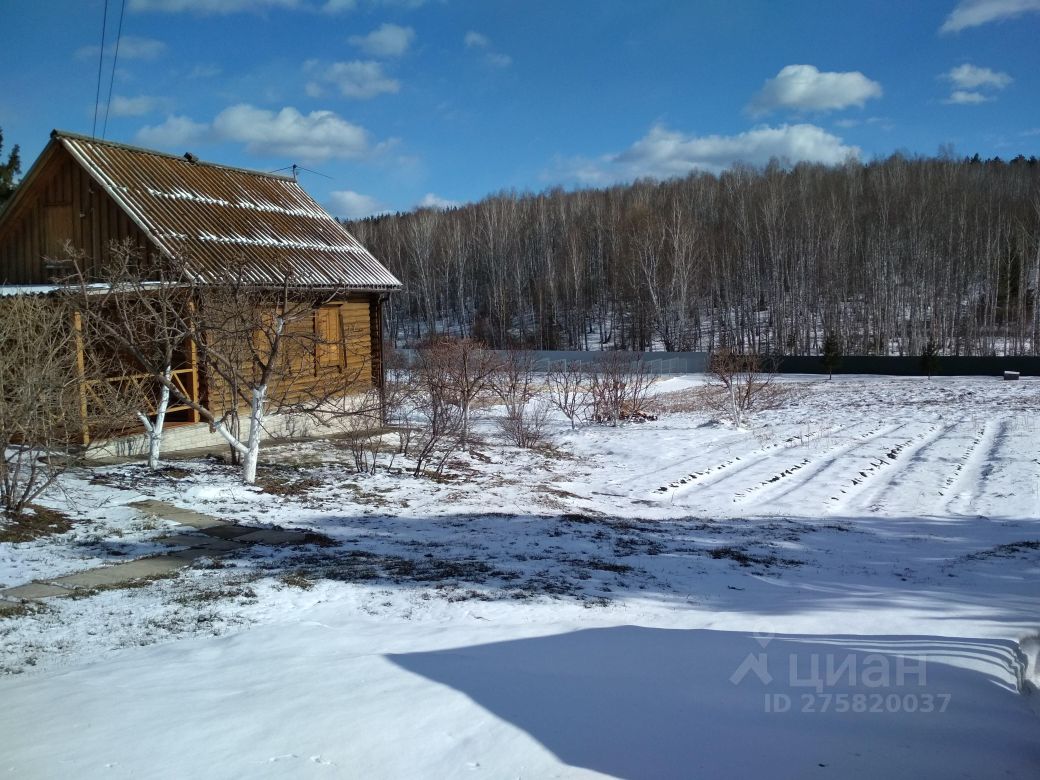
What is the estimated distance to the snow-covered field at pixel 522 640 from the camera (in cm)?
393

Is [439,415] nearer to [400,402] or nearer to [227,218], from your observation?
[400,402]

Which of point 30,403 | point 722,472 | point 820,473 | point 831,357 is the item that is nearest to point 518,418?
point 722,472

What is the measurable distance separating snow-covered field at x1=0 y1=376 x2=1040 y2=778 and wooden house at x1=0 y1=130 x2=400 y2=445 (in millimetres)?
5076

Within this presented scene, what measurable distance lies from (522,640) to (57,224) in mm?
15169

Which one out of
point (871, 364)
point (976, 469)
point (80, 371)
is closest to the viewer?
point (80, 371)

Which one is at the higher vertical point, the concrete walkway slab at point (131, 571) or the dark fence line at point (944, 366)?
the dark fence line at point (944, 366)

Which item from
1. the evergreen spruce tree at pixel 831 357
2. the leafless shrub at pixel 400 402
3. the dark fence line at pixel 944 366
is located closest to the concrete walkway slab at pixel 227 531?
the leafless shrub at pixel 400 402

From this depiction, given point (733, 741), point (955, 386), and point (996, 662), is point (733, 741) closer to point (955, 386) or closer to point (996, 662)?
point (996, 662)

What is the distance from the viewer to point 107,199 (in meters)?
15.9

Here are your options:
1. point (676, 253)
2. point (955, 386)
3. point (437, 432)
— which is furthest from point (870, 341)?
point (437, 432)

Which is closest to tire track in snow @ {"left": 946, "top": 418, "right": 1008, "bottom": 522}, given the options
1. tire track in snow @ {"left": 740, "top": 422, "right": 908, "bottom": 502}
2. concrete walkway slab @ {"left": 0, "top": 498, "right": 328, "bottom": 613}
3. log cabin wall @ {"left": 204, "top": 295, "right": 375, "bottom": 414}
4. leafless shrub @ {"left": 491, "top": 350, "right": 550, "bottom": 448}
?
tire track in snow @ {"left": 740, "top": 422, "right": 908, "bottom": 502}

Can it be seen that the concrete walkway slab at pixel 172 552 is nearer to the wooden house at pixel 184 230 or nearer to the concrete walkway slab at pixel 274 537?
the concrete walkway slab at pixel 274 537

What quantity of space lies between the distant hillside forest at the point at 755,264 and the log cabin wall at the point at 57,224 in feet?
129

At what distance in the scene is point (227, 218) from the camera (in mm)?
17406
